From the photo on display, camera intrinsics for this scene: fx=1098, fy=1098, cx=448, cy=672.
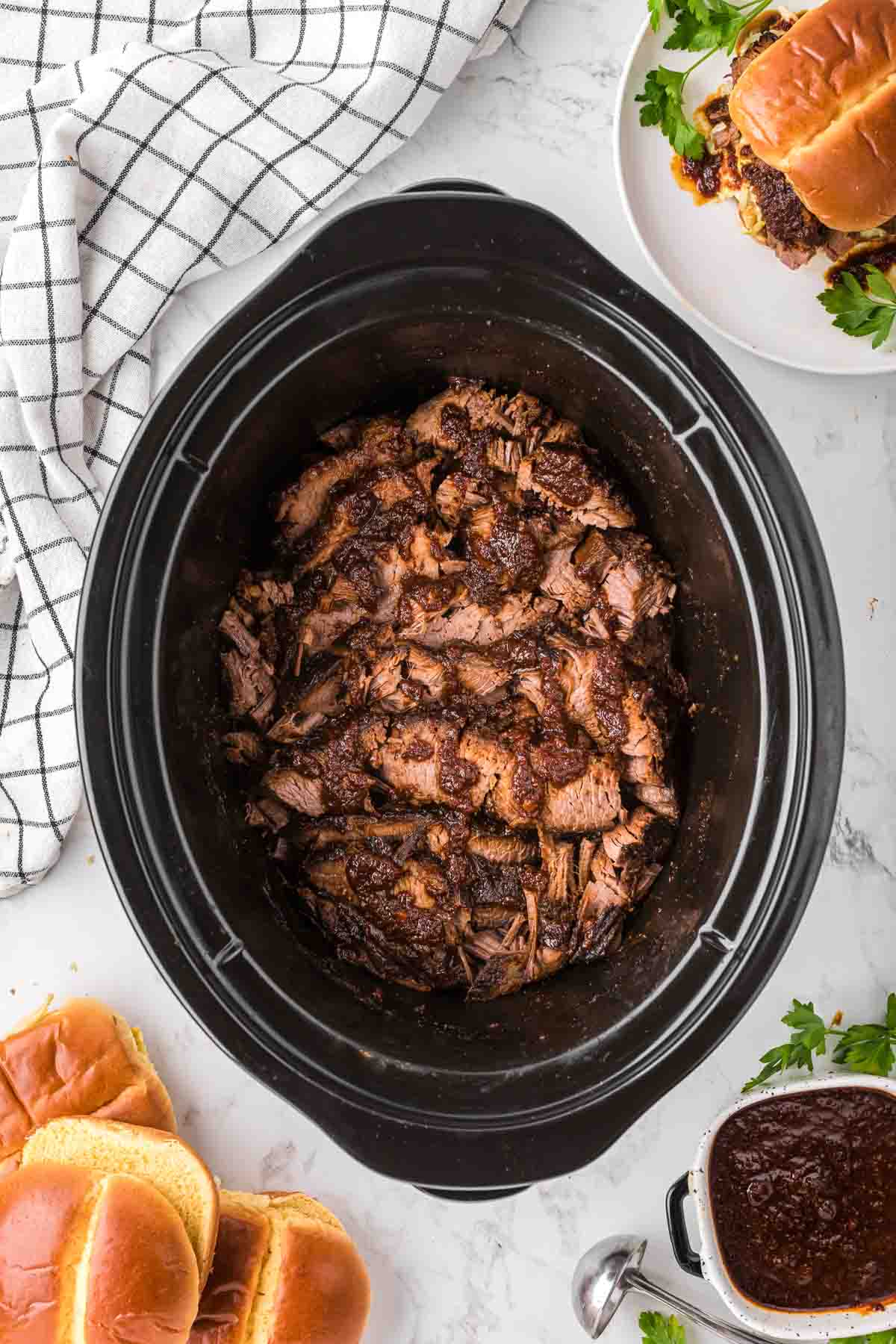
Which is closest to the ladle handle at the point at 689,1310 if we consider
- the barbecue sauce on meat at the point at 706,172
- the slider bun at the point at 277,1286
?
the slider bun at the point at 277,1286

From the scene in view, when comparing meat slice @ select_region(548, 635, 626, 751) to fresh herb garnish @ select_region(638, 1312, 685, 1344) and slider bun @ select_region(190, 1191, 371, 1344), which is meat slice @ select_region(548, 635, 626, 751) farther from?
fresh herb garnish @ select_region(638, 1312, 685, 1344)

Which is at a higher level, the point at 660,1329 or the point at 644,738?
the point at 644,738

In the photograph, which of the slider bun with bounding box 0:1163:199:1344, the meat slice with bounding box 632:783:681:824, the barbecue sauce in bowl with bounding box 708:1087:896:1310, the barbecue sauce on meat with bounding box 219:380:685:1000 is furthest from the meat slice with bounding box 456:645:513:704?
the slider bun with bounding box 0:1163:199:1344

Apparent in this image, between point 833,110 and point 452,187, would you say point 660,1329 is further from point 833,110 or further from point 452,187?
point 833,110

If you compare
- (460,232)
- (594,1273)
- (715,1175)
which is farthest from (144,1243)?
(460,232)

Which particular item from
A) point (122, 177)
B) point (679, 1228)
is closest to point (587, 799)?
point (679, 1228)

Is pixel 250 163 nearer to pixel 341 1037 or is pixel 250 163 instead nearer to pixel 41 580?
pixel 41 580
